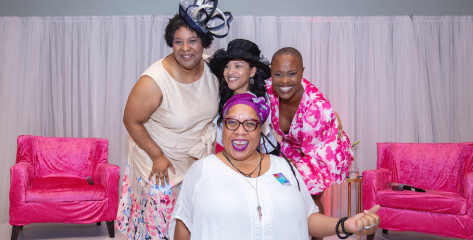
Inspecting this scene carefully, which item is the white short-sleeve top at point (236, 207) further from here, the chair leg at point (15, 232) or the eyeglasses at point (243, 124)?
the chair leg at point (15, 232)

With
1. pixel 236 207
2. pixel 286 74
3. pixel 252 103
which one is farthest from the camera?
pixel 286 74

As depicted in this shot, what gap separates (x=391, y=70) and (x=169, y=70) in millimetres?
3922

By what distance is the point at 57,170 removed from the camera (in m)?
4.22

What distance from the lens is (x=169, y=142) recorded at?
6.93ft

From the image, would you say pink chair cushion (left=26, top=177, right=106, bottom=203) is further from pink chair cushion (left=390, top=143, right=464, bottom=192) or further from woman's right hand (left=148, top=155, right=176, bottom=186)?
pink chair cushion (left=390, top=143, right=464, bottom=192)

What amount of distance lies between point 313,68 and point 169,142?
3.42 m

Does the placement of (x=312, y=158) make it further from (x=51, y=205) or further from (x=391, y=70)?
(x=391, y=70)

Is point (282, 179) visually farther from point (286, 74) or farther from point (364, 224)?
point (286, 74)

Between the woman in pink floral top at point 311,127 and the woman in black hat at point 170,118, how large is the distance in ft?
1.35

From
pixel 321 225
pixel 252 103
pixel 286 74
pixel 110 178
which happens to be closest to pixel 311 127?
pixel 286 74

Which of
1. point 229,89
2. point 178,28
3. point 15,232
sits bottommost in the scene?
point 15,232

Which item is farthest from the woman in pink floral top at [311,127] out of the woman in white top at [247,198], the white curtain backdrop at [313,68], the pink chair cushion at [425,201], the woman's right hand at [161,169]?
the white curtain backdrop at [313,68]

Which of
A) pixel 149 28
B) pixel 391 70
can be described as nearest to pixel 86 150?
pixel 149 28

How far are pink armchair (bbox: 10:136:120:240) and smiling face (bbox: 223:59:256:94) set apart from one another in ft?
7.11
